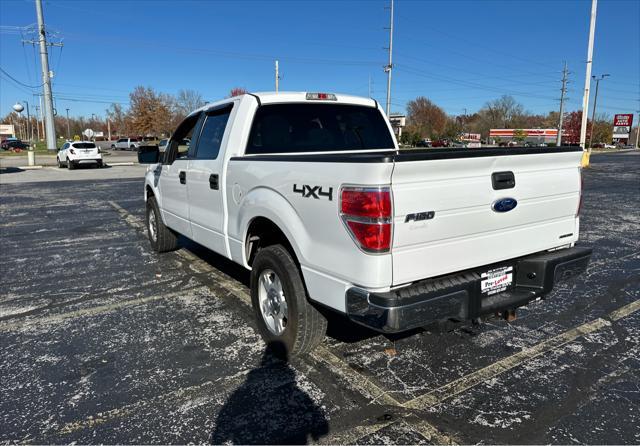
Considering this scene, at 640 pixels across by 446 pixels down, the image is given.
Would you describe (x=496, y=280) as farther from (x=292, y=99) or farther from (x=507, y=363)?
(x=292, y=99)

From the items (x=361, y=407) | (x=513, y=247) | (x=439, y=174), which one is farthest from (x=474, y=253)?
(x=361, y=407)

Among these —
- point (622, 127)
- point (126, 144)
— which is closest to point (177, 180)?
point (126, 144)

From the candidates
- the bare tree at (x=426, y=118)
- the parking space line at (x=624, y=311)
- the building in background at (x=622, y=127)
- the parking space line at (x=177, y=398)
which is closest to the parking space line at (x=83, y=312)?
the parking space line at (x=177, y=398)

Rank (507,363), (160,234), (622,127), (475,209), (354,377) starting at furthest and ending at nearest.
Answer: (622,127) < (160,234) < (507,363) < (354,377) < (475,209)

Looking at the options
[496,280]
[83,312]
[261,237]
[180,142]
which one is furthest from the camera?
[180,142]

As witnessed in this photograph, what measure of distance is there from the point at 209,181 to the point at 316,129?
1.14m

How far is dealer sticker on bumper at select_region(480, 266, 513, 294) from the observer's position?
10.0 ft

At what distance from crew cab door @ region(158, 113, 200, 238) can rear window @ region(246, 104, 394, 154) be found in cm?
125

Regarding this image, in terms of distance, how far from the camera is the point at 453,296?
2.81 meters

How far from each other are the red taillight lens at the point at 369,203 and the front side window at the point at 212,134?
2.17m

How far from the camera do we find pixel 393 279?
2.67 metres

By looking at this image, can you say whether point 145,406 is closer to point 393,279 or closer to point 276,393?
point 276,393

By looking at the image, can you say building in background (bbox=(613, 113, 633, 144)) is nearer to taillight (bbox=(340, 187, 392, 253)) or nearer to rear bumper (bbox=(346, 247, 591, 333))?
rear bumper (bbox=(346, 247, 591, 333))

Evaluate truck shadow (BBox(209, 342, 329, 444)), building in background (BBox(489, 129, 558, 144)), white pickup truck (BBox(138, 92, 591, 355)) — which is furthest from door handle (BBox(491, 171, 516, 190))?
building in background (BBox(489, 129, 558, 144))
